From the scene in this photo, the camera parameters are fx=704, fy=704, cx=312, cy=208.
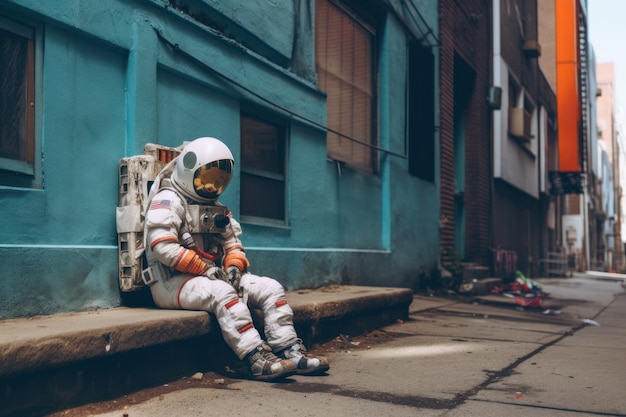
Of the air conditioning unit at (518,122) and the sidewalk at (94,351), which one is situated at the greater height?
the air conditioning unit at (518,122)

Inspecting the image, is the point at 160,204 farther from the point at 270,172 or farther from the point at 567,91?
the point at 567,91

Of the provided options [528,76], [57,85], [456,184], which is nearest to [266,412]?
[57,85]

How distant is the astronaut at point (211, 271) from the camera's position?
3975 millimetres

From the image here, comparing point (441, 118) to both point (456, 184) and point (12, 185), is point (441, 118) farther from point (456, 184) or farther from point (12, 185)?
point (12, 185)

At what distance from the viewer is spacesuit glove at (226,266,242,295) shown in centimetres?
437

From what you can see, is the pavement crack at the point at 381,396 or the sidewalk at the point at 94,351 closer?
the sidewalk at the point at 94,351

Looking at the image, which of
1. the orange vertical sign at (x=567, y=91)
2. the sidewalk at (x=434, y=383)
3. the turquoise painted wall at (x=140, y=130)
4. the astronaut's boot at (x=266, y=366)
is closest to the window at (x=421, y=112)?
the turquoise painted wall at (x=140, y=130)

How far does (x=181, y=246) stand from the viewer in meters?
4.14

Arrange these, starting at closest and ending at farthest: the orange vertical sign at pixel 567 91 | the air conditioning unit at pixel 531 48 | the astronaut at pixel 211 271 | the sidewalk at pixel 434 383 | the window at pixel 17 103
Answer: the sidewalk at pixel 434 383 → the window at pixel 17 103 → the astronaut at pixel 211 271 → the air conditioning unit at pixel 531 48 → the orange vertical sign at pixel 567 91

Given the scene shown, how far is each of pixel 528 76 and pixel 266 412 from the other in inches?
665

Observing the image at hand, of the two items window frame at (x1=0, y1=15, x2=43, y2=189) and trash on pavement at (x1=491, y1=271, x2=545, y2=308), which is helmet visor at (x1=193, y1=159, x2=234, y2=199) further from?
trash on pavement at (x1=491, y1=271, x2=545, y2=308)

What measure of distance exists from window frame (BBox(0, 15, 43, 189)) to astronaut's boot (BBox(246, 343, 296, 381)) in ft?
5.08

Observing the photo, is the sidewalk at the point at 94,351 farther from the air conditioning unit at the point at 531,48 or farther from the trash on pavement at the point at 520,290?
the air conditioning unit at the point at 531,48

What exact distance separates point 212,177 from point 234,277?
64 centimetres
